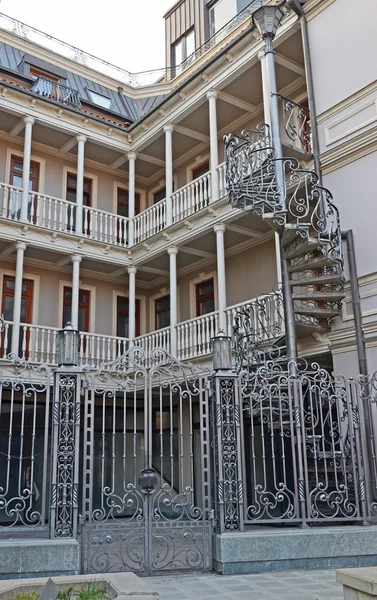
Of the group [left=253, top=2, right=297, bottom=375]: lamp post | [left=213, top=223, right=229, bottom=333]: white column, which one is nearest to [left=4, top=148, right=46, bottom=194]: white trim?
[left=213, top=223, right=229, bottom=333]: white column

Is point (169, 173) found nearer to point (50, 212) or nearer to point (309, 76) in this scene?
point (50, 212)

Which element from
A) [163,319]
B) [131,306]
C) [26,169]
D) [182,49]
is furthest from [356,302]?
[182,49]

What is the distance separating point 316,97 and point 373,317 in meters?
4.88

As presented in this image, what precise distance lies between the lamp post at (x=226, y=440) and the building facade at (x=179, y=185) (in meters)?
3.32

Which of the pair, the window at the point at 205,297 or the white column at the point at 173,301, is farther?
the window at the point at 205,297

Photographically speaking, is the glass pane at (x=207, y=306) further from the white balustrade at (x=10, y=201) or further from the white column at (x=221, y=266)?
the white balustrade at (x=10, y=201)

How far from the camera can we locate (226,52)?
46.0 ft

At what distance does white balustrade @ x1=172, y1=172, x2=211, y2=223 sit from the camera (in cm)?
1476

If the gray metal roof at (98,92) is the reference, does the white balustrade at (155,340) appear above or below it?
below

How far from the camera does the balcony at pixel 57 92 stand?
1717 cm

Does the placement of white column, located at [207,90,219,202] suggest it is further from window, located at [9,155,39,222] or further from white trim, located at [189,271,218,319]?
window, located at [9,155,39,222]

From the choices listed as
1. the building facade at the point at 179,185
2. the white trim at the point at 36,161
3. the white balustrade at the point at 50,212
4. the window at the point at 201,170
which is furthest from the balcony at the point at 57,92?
the window at the point at 201,170

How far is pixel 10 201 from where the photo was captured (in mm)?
14953

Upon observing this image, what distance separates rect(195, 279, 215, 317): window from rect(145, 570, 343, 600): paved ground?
1011 centimetres
